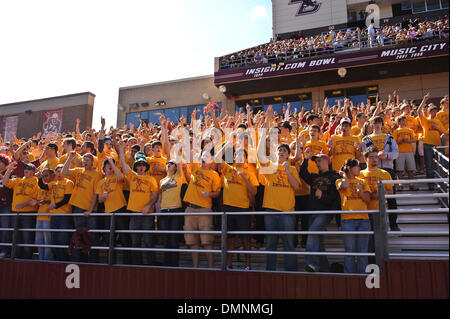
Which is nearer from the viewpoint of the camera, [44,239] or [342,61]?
[44,239]

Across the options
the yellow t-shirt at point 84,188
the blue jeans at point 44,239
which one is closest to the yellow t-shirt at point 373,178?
the yellow t-shirt at point 84,188

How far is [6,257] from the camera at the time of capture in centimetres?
680

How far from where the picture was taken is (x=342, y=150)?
20.9ft

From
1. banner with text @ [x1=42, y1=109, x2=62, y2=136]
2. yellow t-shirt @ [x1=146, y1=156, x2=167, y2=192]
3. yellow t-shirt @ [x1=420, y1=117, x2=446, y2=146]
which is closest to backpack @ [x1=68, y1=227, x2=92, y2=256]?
yellow t-shirt @ [x1=146, y1=156, x2=167, y2=192]

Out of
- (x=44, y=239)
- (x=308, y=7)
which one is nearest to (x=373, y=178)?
(x=44, y=239)

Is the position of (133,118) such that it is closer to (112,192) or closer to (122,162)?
(122,162)

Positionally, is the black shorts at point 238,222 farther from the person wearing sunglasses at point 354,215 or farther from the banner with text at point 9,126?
the banner with text at point 9,126

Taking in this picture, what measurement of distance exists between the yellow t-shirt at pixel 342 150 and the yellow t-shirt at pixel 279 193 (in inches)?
58.5

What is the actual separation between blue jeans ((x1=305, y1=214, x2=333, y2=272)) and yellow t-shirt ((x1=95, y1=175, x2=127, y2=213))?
126 inches

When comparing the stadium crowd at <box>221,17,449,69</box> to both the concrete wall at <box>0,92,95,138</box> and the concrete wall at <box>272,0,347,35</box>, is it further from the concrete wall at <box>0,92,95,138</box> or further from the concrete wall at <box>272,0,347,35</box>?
the concrete wall at <box>0,92,95,138</box>

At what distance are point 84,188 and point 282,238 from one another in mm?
3668

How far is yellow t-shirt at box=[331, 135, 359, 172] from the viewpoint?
20.8ft
